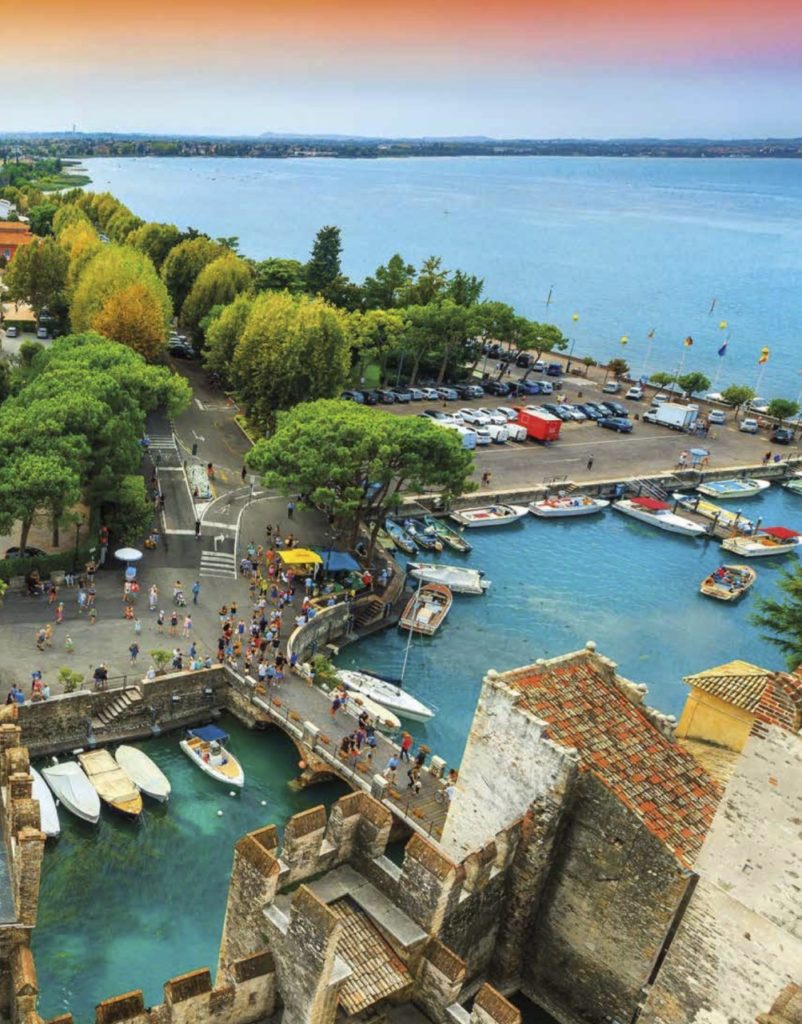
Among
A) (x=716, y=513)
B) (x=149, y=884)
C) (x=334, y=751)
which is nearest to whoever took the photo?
(x=149, y=884)

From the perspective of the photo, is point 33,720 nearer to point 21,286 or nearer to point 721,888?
→ point 721,888

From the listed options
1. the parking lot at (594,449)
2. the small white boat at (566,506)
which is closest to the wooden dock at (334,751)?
the small white boat at (566,506)

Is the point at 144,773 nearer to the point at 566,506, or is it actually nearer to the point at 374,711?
the point at 374,711

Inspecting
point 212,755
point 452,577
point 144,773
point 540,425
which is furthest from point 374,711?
point 540,425

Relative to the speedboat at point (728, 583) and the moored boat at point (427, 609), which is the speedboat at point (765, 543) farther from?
the moored boat at point (427, 609)

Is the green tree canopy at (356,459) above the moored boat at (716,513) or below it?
above

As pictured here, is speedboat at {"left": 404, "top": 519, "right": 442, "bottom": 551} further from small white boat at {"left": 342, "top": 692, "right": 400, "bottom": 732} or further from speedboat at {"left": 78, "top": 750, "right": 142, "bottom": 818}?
speedboat at {"left": 78, "top": 750, "right": 142, "bottom": 818}

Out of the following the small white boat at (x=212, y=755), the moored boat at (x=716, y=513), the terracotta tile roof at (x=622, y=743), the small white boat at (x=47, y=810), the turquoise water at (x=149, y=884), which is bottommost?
the turquoise water at (x=149, y=884)
